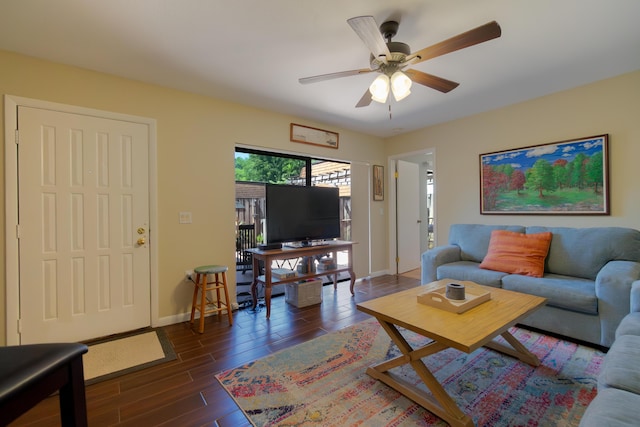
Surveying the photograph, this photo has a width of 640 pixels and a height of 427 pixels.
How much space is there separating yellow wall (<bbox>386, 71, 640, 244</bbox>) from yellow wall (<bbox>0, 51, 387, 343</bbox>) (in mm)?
2493

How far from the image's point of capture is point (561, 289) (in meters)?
2.28

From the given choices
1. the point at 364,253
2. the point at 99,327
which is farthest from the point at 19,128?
the point at 364,253

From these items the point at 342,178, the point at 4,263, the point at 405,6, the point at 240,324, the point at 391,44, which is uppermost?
the point at 405,6

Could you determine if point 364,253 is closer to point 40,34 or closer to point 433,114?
point 433,114

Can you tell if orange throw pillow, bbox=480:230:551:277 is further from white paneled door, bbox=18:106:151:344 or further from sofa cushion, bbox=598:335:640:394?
white paneled door, bbox=18:106:151:344

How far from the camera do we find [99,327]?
2502mm

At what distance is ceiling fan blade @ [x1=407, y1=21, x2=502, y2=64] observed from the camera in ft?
4.77

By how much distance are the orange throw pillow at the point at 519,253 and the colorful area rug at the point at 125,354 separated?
10.4ft

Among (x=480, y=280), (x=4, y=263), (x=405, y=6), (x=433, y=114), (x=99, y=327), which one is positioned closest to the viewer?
(x=405, y=6)

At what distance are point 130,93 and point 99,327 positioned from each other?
7.24 feet

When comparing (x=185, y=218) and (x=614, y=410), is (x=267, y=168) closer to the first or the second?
(x=185, y=218)

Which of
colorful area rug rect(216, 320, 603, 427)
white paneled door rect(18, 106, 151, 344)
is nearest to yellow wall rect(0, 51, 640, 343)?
white paneled door rect(18, 106, 151, 344)

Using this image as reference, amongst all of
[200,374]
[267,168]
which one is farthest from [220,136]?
[200,374]

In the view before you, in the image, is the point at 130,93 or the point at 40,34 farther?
the point at 130,93
